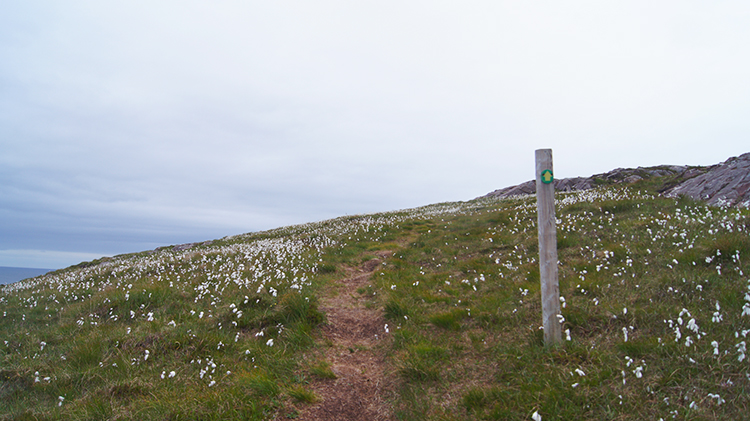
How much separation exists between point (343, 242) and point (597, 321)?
41.6 ft

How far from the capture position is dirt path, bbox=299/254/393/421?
483 centimetres

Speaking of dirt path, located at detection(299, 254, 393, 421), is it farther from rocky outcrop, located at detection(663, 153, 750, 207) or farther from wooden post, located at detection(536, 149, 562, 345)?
rocky outcrop, located at detection(663, 153, 750, 207)

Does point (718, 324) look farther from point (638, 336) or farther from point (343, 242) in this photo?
point (343, 242)

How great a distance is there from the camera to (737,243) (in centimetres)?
696

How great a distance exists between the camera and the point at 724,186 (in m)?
A: 13.9

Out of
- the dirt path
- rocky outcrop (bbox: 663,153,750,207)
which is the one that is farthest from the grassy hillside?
rocky outcrop (bbox: 663,153,750,207)

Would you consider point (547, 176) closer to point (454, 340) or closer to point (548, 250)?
point (548, 250)

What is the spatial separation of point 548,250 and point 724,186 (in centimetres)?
1468

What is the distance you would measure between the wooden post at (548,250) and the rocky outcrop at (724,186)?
416 inches

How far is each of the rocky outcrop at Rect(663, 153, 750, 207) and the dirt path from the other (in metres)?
12.6

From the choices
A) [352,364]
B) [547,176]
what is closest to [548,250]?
[547,176]

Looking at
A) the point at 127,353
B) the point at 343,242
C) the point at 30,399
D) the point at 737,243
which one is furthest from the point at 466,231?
the point at 30,399

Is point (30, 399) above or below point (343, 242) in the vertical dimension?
below

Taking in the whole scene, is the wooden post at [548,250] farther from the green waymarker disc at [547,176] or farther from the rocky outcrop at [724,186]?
the rocky outcrop at [724,186]
